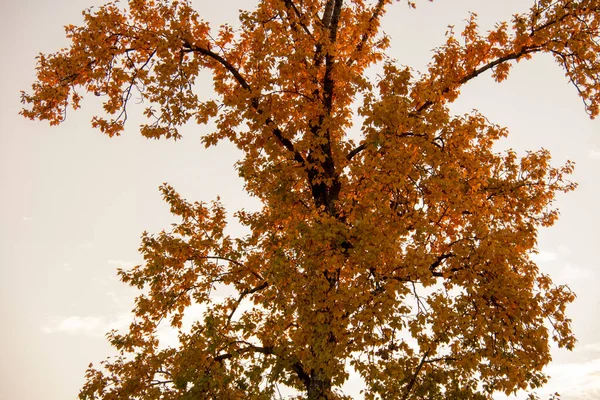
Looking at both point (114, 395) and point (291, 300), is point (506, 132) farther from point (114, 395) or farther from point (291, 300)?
point (114, 395)

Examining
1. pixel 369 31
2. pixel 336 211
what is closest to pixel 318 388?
pixel 336 211

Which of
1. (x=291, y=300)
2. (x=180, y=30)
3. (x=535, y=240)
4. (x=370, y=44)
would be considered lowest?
(x=291, y=300)

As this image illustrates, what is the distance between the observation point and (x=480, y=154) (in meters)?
12.6

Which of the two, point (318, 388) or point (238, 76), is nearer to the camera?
point (318, 388)

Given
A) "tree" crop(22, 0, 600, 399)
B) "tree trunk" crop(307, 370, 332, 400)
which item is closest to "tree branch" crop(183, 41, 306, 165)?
"tree" crop(22, 0, 600, 399)

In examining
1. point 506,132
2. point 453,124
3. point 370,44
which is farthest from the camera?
point 370,44

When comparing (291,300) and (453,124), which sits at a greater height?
(453,124)

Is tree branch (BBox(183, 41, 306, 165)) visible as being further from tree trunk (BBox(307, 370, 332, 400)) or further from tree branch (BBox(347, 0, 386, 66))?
tree trunk (BBox(307, 370, 332, 400))

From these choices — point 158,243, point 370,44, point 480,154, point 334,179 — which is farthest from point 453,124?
point 158,243

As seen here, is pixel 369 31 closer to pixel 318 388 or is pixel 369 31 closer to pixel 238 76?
pixel 238 76

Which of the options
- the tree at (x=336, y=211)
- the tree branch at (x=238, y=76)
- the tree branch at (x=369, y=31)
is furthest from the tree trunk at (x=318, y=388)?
the tree branch at (x=369, y=31)

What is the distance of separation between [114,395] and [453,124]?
1040cm

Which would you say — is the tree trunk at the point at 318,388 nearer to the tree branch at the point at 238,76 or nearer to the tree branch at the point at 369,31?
the tree branch at the point at 238,76

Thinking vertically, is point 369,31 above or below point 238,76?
above
